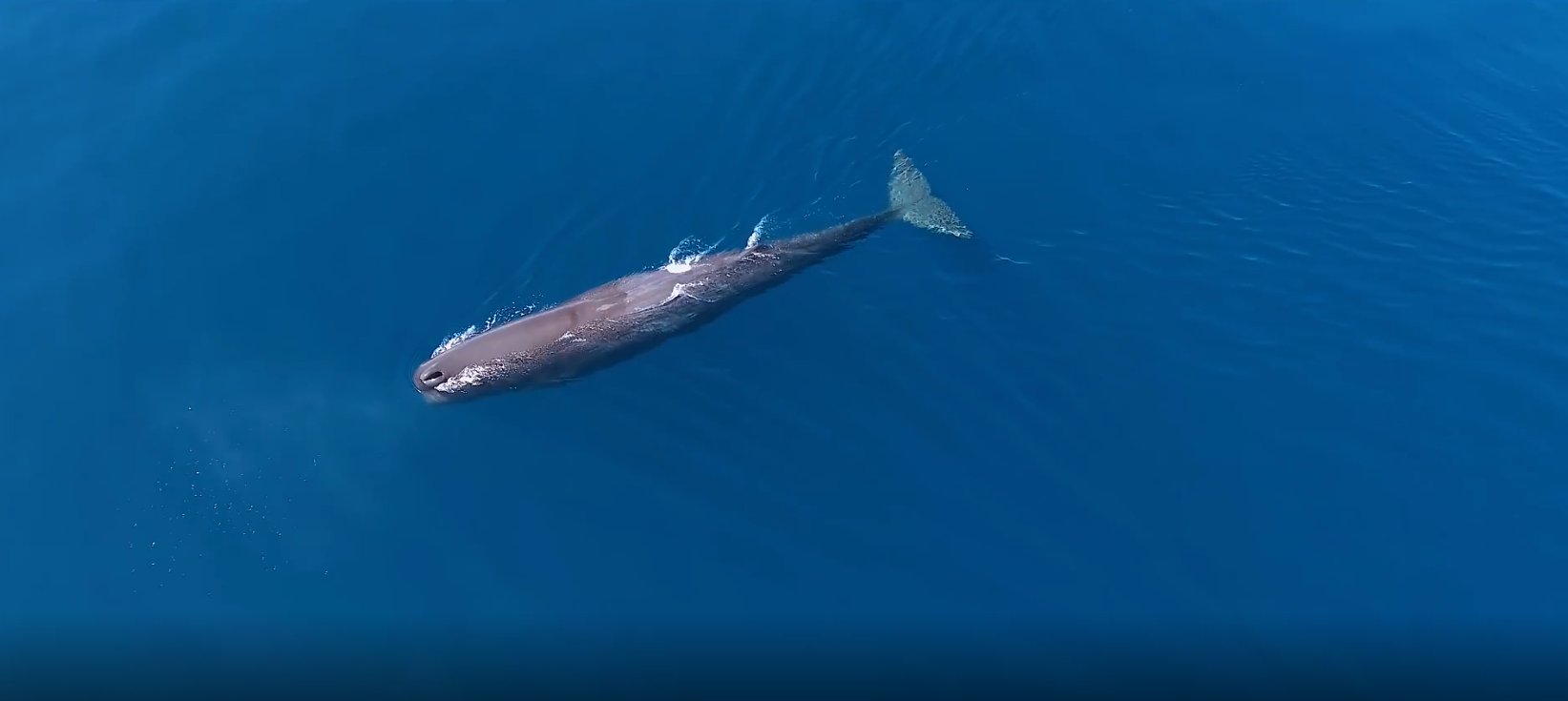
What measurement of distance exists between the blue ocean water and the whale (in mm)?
558

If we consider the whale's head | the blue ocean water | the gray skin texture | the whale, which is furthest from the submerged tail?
the whale's head

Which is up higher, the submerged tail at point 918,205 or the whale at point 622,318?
the submerged tail at point 918,205

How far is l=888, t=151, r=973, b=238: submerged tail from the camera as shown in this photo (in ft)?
85.6

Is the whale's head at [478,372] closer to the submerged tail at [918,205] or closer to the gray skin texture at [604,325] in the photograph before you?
the gray skin texture at [604,325]

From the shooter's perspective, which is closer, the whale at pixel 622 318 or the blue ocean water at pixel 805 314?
the blue ocean water at pixel 805 314

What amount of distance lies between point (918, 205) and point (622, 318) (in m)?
9.00

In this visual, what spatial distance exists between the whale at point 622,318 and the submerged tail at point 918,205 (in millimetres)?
53

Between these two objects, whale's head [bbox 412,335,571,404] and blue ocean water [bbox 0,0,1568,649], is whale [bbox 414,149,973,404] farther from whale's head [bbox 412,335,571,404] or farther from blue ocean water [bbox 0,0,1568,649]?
blue ocean water [bbox 0,0,1568,649]

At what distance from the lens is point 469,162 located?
28.0 metres

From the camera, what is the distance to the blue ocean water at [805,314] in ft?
68.7

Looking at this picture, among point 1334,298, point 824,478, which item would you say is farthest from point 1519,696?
point 824,478

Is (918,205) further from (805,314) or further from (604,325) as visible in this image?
(604,325)

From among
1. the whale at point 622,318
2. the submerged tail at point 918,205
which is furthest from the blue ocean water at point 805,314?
the submerged tail at point 918,205

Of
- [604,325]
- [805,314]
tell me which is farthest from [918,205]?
[604,325]
